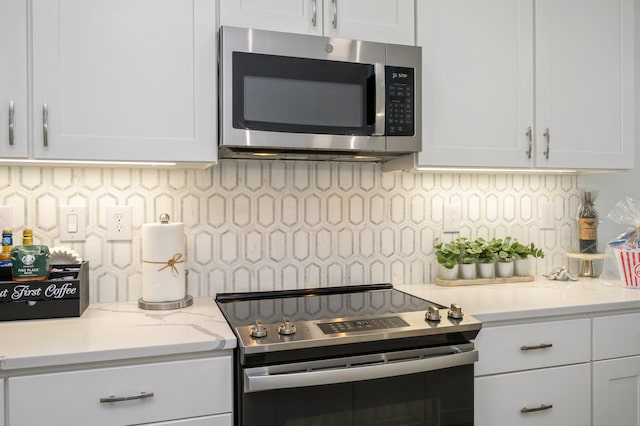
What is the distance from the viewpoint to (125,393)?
125cm

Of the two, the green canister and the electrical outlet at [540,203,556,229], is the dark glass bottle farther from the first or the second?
the green canister

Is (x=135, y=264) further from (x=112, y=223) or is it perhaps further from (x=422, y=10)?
(x=422, y=10)

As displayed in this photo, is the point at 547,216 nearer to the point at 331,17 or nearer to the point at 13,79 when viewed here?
the point at 331,17

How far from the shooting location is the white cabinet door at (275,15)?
5.20 feet

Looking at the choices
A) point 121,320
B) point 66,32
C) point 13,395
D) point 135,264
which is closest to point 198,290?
point 135,264

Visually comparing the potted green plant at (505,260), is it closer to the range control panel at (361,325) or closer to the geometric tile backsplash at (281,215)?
the geometric tile backsplash at (281,215)

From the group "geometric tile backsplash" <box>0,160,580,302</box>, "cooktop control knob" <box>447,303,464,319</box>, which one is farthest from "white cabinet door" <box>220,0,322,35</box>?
"cooktop control knob" <box>447,303,464,319</box>

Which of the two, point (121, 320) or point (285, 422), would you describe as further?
point (121, 320)

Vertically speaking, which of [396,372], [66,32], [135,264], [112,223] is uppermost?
[66,32]

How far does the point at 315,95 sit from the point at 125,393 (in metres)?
1.04

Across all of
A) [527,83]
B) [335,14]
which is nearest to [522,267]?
[527,83]

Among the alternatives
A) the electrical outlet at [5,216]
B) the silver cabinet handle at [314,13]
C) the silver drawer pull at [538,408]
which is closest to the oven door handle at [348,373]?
the silver drawer pull at [538,408]

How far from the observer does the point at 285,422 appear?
132 centimetres

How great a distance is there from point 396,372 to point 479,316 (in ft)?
1.24
